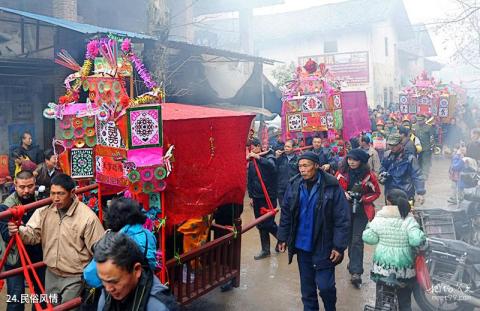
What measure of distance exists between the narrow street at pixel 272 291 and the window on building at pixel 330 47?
23063mm

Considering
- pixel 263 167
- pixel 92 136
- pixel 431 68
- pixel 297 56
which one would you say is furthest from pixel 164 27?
pixel 431 68

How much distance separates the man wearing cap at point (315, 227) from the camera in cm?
447

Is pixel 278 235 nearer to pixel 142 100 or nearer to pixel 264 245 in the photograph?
pixel 142 100

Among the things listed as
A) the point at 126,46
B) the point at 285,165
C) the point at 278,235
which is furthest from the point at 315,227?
the point at 285,165

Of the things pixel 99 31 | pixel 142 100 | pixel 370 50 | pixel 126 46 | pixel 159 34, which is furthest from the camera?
pixel 370 50

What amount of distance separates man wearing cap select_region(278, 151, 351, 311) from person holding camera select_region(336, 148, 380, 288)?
1347 mm

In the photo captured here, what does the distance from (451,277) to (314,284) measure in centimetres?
138

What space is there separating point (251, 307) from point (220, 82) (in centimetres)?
957

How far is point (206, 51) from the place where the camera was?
11.6 m

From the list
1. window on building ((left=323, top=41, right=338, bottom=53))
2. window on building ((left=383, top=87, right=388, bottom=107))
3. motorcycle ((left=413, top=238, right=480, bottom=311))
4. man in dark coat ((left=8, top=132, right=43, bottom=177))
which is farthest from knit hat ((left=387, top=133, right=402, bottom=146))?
window on building ((left=383, top=87, right=388, bottom=107))

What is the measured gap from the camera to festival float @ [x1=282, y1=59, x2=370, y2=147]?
319 inches

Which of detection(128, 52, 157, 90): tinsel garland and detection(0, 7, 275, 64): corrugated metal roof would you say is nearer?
detection(128, 52, 157, 90): tinsel garland

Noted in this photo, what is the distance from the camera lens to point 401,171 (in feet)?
21.2

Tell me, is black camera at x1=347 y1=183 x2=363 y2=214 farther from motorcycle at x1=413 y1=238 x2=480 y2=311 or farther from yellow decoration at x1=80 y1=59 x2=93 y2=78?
yellow decoration at x1=80 y1=59 x2=93 y2=78
